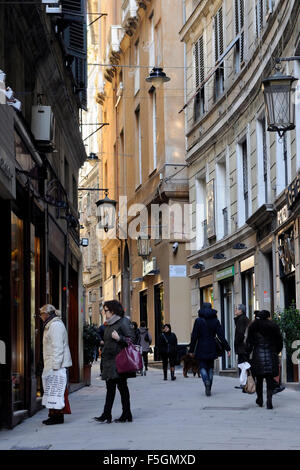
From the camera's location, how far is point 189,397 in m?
18.6

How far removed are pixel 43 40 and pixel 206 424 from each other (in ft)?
26.4

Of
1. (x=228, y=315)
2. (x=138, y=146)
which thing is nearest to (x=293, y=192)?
(x=228, y=315)

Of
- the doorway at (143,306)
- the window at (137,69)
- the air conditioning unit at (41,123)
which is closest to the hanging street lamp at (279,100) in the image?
the air conditioning unit at (41,123)

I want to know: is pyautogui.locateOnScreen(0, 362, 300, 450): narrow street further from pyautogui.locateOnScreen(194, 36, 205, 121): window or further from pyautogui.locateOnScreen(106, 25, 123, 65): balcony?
pyautogui.locateOnScreen(106, 25, 123, 65): balcony

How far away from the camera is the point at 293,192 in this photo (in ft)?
65.2

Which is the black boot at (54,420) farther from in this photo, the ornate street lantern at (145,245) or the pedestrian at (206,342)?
the ornate street lantern at (145,245)

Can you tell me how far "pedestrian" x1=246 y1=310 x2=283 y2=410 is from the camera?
15.0 metres

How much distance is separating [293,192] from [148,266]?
1943cm

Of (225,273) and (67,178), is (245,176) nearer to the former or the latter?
(225,273)

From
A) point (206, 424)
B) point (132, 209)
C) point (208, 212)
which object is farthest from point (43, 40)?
point (132, 209)

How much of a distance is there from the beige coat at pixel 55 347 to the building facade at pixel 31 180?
Answer: 503mm

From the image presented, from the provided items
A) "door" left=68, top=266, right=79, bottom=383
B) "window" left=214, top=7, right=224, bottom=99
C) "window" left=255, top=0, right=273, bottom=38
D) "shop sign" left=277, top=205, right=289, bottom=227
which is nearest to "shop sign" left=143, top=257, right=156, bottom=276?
"window" left=214, top=7, right=224, bottom=99

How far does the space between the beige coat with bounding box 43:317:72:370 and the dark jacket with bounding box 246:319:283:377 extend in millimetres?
3047

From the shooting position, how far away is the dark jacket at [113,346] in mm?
13406
